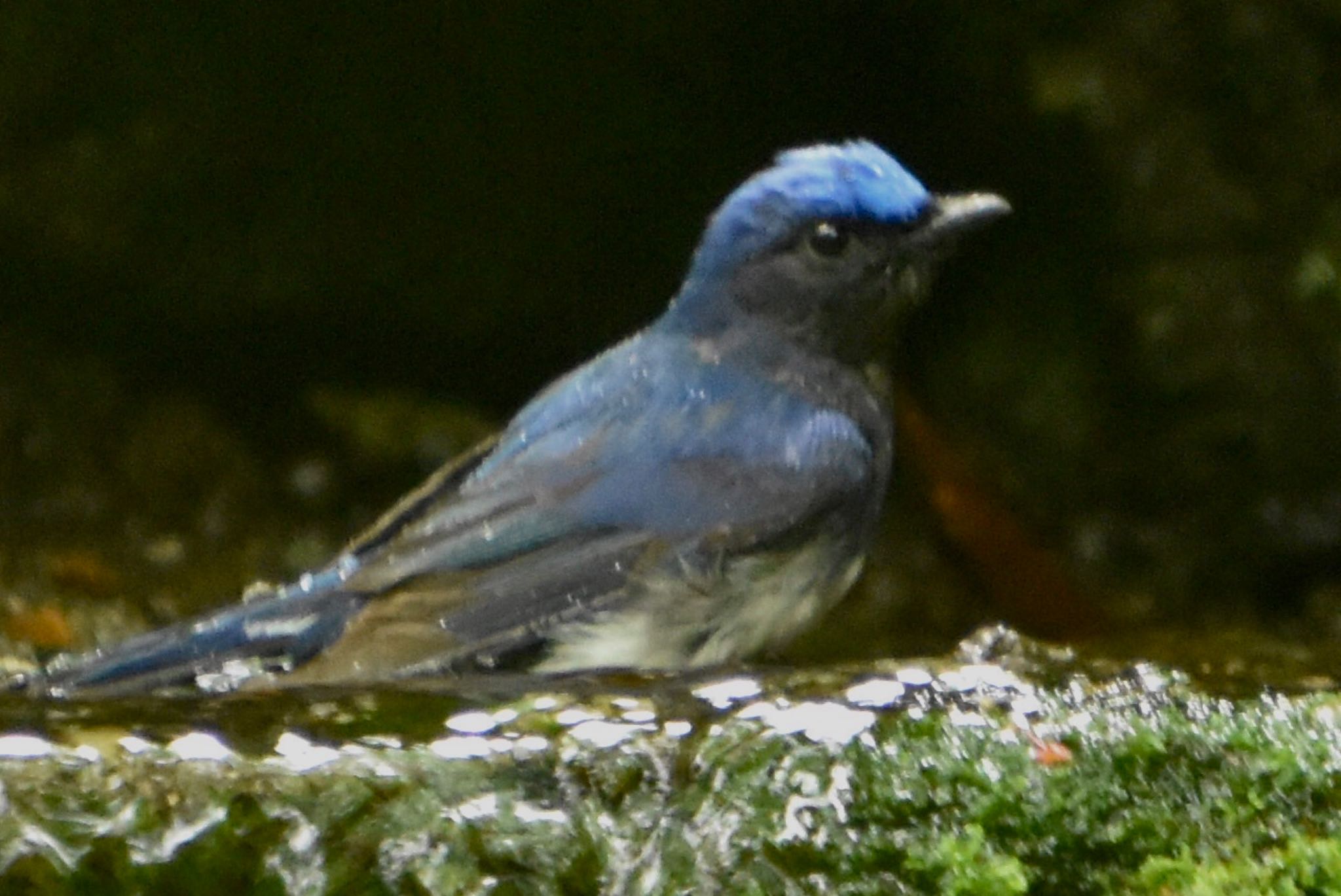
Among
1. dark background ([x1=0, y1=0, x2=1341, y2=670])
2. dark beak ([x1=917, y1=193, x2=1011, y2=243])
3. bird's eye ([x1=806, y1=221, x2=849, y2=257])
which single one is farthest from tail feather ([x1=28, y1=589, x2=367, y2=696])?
dark background ([x1=0, y1=0, x2=1341, y2=670])

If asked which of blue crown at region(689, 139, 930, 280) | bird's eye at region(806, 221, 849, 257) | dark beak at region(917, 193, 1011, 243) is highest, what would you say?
blue crown at region(689, 139, 930, 280)

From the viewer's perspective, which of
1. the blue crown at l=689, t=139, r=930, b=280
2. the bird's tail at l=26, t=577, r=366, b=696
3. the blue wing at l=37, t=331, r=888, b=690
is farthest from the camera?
the blue crown at l=689, t=139, r=930, b=280

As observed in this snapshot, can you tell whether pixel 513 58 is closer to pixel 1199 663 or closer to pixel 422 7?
pixel 422 7

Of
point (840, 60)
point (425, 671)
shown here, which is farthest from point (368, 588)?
point (840, 60)

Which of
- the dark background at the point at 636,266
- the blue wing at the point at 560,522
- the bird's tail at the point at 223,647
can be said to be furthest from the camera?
the dark background at the point at 636,266

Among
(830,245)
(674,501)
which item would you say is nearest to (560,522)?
(674,501)

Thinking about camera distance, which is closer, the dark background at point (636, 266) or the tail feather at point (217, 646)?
the tail feather at point (217, 646)

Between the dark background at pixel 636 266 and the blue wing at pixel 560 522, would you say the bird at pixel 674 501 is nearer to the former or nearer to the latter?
the blue wing at pixel 560 522

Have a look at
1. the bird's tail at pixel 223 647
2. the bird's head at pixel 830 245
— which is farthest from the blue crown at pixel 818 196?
the bird's tail at pixel 223 647

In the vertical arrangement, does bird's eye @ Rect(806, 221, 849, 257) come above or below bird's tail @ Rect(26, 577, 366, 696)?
above

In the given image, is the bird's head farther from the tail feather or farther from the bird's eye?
the tail feather
